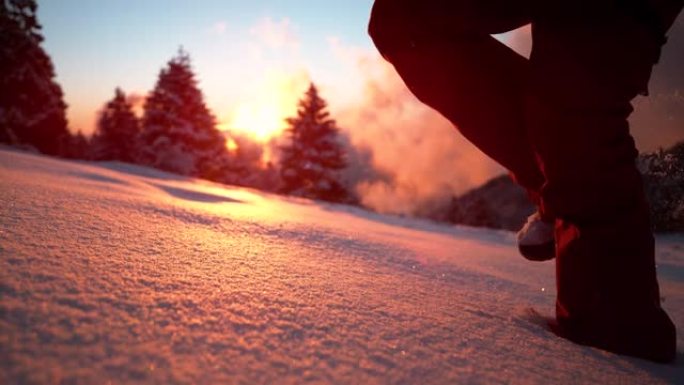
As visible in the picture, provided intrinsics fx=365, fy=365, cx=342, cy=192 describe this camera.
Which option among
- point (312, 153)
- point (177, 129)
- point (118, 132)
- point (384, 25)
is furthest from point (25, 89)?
point (384, 25)

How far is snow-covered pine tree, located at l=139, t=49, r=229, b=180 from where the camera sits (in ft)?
52.4

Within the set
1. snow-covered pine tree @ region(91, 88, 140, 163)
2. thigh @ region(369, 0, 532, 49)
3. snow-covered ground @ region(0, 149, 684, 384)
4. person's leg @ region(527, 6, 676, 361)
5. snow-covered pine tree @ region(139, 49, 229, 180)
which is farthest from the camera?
snow-covered pine tree @ region(91, 88, 140, 163)

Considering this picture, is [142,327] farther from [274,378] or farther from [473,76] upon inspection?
[473,76]

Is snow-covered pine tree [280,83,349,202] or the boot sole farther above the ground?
snow-covered pine tree [280,83,349,202]

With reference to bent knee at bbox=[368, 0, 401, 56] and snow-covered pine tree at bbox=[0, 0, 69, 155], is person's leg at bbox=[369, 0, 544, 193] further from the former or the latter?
snow-covered pine tree at bbox=[0, 0, 69, 155]

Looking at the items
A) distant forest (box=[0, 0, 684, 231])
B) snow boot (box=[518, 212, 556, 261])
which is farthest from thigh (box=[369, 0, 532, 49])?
distant forest (box=[0, 0, 684, 231])

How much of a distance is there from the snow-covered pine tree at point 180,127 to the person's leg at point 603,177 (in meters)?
16.4

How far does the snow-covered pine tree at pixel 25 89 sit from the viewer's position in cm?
1280

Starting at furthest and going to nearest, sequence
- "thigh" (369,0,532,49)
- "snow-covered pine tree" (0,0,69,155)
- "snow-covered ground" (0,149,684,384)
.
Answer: "snow-covered pine tree" (0,0,69,155) < "thigh" (369,0,532,49) < "snow-covered ground" (0,149,684,384)

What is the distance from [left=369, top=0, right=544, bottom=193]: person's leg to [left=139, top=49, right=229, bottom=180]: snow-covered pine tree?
52.7 ft

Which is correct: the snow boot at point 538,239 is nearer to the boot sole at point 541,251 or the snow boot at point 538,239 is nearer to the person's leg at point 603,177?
the boot sole at point 541,251

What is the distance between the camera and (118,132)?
786 inches

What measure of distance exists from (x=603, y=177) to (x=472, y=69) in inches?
15.3

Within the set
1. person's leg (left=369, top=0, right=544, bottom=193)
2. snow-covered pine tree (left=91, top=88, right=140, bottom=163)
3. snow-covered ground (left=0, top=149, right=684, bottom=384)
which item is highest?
snow-covered pine tree (left=91, top=88, right=140, bottom=163)
